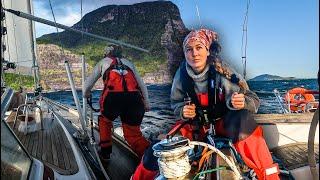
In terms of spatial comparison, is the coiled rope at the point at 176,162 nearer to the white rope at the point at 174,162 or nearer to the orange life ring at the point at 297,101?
the white rope at the point at 174,162

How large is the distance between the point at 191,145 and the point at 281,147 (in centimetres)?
331

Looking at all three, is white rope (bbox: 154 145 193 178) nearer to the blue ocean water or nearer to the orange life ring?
the blue ocean water

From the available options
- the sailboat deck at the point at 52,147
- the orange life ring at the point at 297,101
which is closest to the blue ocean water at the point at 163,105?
the orange life ring at the point at 297,101

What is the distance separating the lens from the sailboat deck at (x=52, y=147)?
4209 mm

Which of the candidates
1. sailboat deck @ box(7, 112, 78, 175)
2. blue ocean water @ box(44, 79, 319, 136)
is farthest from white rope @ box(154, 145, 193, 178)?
sailboat deck @ box(7, 112, 78, 175)

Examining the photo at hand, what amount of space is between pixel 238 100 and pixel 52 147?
10.0ft

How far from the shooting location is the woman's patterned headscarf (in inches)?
140

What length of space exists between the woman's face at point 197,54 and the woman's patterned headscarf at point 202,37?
0.04 m

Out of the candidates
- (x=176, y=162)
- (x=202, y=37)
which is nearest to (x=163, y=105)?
(x=202, y=37)

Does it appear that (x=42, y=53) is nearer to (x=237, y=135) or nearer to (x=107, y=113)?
(x=107, y=113)

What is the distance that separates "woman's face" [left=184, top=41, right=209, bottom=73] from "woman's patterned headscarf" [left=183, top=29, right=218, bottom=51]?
0.11 ft

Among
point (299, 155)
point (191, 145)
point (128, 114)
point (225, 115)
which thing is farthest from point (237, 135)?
point (128, 114)

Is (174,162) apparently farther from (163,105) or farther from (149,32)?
(149,32)

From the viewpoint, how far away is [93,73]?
5.36 meters
